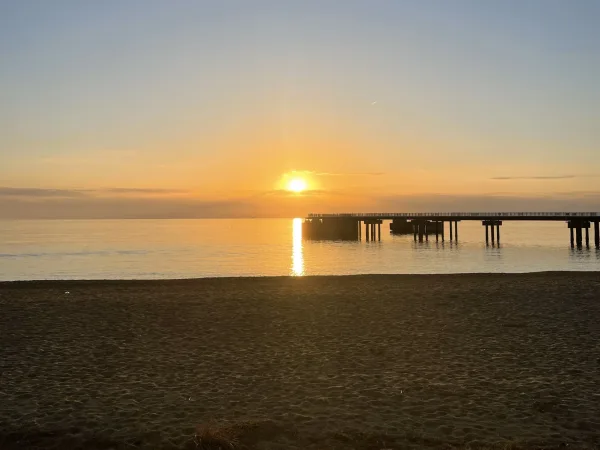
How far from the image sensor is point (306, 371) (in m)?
9.80

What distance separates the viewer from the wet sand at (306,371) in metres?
6.81

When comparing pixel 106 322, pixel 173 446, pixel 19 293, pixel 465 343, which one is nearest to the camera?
pixel 173 446

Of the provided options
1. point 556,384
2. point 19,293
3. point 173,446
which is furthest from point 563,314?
point 19,293

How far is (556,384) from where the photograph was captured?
875 centimetres

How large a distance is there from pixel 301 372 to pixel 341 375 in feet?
2.38

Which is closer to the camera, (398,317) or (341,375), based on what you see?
(341,375)

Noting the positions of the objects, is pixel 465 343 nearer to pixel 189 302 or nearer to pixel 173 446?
pixel 173 446

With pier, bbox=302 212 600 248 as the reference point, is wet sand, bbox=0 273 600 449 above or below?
below

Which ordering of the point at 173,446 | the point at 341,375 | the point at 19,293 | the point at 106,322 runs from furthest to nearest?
the point at 19,293 < the point at 106,322 < the point at 341,375 < the point at 173,446

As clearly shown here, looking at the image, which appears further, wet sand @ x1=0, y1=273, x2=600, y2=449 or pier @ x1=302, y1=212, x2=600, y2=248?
pier @ x1=302, y1=212, x2=600, y2=248

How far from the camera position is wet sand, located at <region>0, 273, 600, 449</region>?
6812 millimetres

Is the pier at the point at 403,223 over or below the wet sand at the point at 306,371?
Answer: over

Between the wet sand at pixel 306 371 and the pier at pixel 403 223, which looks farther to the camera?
the pier at pixel 403 223

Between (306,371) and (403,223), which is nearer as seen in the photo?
(306,371)
